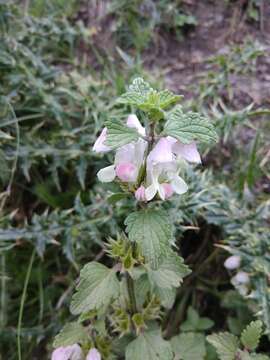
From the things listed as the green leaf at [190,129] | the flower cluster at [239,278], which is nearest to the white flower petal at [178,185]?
the green leaf at [190,129]

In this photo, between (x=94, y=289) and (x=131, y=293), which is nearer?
(x=94, y=289)

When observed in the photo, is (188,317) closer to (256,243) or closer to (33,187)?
(256,243)

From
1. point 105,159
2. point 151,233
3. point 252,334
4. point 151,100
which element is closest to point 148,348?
point 252,334

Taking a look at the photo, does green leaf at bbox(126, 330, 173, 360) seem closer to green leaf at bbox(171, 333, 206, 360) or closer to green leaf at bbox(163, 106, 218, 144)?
green leaf at bbox(171, 333, 206, 360)

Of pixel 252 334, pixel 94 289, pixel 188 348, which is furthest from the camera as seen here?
pixel 188 348

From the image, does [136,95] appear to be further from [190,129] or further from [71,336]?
[71,336]

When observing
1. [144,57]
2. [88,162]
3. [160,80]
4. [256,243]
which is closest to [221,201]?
[256,243]

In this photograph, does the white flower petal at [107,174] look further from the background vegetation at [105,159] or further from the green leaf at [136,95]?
the background vegetation at [105,159]

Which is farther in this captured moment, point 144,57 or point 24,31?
point 144,57
